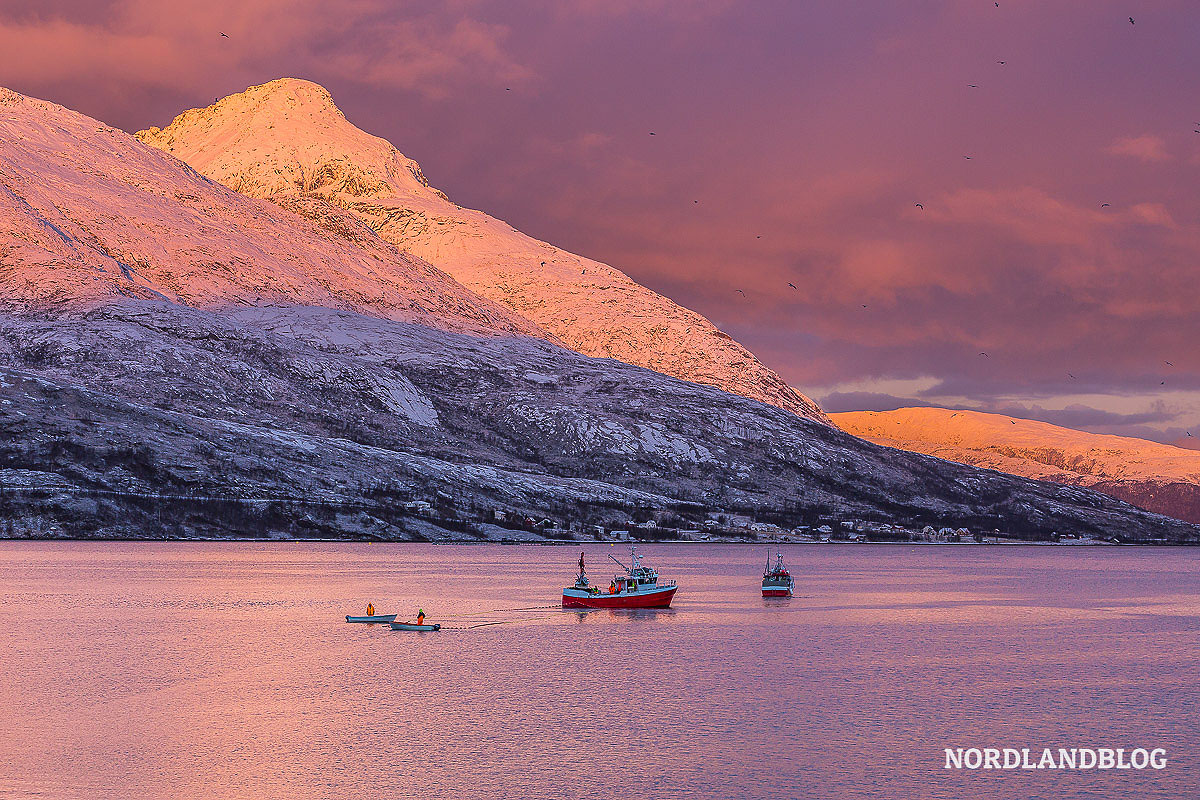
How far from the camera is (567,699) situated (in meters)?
70.8

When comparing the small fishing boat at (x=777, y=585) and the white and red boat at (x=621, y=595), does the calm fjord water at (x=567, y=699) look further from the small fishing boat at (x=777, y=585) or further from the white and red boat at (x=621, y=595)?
the small fishing boat at (x=777, y=585)

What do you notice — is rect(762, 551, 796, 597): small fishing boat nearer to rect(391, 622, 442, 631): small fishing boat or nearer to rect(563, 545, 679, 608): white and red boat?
rect(563, 545, 679, 608): white and red boat

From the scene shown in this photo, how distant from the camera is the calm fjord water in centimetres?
5012

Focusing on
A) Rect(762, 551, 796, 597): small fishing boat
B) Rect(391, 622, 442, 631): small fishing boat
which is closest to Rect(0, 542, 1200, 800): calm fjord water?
Rect(391, 622, 442, 631): small fishing boat

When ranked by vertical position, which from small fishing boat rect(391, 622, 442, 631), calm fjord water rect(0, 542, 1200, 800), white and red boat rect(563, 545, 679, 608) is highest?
white and red boat rect(563, 545, 679, 608)

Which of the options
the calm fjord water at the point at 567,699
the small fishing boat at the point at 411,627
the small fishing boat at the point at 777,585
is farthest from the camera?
the small fishing boat at the point at 777,585

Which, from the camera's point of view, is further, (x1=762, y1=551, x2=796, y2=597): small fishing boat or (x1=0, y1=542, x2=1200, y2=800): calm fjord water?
(x1=762, y1=551, x2=796, y2=597): small fishing boat

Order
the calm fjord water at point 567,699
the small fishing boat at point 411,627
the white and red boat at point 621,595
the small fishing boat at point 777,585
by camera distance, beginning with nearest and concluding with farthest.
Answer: the calm fjord water at point 567,699
the small fishing boat at point 411,627
the white and red boat at point 621,595
the small fishing boat at point 777,585

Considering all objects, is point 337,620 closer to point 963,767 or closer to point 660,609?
point 660,609

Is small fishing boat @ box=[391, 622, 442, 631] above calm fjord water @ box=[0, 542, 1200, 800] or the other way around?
above

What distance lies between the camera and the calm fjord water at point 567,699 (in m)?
50.1

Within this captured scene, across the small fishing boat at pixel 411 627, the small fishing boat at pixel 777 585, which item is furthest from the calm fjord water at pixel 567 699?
the small fishing boat at pixel 777 585

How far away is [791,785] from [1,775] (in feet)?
104

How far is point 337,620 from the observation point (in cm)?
11362
